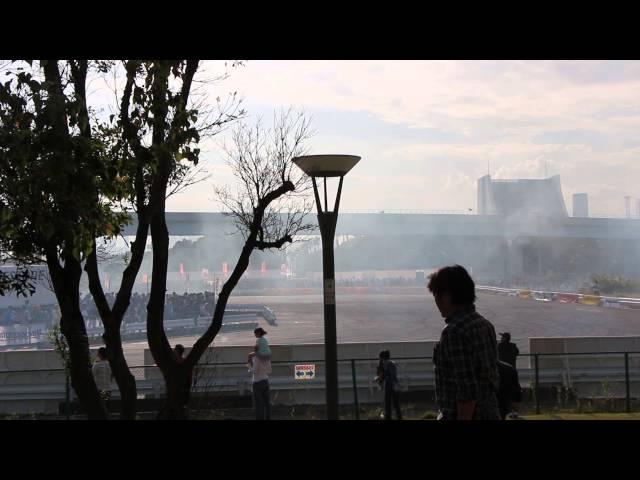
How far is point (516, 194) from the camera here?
4279 inches

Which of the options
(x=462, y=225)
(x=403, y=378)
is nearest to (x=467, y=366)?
(x=403, y=378)

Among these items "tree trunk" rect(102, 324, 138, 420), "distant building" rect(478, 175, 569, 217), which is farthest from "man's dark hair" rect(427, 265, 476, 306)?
"distant building" rect(478, 175, 569, 217)

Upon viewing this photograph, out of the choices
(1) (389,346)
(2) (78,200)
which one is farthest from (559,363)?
(2) (78,200)

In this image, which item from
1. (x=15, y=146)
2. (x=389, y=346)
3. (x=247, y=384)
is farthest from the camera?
(x=389, y=346)

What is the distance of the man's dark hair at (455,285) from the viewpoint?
3.25 meters

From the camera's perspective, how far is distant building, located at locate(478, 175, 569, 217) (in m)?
104

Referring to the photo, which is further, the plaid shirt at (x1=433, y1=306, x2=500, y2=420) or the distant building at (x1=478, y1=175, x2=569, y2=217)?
the distant building at (x1=478, y1=175, x2=569, y2=217)

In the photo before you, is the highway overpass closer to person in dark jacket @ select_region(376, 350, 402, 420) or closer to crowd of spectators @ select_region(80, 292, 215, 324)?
crowd of spectators @ select_region(80, 292, 215, 324)

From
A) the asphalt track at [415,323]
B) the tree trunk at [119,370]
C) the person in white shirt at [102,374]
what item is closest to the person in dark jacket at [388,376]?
the person in white shirt at [102,374]

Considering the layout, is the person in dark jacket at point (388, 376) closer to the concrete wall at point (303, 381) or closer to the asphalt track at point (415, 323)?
the concrete wall at point (303, 381)

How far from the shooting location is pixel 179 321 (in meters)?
41.9
